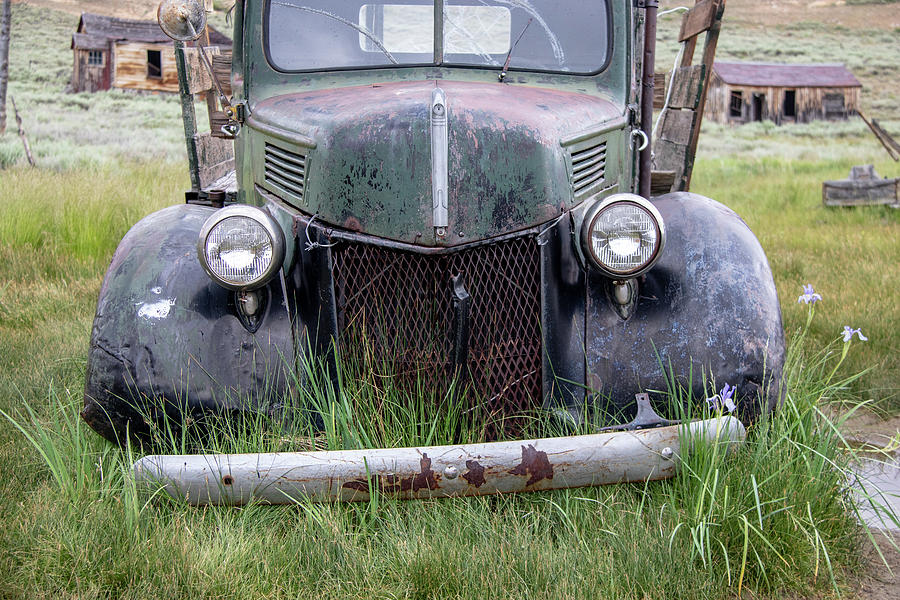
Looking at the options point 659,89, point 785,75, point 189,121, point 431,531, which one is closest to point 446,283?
point 431,531

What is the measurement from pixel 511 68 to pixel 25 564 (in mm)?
2572

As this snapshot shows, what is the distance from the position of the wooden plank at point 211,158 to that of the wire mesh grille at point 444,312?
299cm

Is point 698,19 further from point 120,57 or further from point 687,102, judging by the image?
point 120,57

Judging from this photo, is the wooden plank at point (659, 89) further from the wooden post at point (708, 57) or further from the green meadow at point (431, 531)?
the green meadow at point (431, 531)

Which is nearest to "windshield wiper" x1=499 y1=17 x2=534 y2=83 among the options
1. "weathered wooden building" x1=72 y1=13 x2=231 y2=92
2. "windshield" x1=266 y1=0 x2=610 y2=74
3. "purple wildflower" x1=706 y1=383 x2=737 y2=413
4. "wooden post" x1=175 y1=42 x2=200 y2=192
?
"windshield" x1=266 y1=0 x2=610 y2=74

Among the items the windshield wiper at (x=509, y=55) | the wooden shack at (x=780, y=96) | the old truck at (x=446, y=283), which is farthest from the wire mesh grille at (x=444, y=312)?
the wooden shack at (x=780, y=96)

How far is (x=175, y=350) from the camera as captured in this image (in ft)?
9.81

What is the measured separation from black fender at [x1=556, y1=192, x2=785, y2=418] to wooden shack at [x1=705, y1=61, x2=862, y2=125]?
34.0 m

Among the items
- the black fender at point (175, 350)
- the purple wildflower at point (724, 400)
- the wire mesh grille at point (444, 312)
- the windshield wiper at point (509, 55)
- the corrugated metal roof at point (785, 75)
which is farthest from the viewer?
the corrugated metal roof at point (785, 75)

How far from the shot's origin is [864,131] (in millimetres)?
29984

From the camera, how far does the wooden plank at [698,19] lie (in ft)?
16.7

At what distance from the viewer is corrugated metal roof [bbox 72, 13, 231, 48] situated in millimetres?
31859

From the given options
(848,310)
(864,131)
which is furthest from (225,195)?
(864,131)

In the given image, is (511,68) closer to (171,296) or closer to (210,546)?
(171,296)
